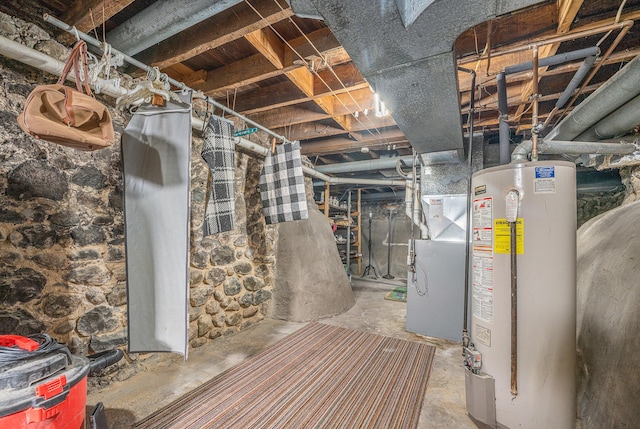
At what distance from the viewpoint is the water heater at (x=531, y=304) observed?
4.31ft

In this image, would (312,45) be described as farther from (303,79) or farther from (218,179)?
(218,179)

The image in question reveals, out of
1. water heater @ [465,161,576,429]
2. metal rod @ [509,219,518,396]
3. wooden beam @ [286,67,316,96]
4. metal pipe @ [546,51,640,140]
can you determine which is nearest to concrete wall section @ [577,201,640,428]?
water heater @ [465,161,576,429]

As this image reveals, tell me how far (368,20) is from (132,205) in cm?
156

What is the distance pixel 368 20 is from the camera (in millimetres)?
1079

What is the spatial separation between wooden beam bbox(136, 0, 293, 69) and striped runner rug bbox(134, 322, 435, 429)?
87.1 inches

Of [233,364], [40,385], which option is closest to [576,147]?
[233,364]

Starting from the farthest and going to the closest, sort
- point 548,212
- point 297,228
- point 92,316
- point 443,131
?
1. point 297,228
2. point 443,131
3. point 92,316
4. point 548,212

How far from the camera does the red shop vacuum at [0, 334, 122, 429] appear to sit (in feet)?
2.61

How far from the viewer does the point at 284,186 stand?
280cm

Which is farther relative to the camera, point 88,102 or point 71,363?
point 88,102

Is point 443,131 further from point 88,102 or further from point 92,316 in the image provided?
point 92,316

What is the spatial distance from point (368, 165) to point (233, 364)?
3.11 metres

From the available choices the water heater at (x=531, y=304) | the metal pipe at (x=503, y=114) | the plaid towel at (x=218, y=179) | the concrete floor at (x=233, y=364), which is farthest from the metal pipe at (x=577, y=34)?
the concrete floor at (x=233, y=364)

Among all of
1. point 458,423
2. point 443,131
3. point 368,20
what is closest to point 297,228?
point 443,131
